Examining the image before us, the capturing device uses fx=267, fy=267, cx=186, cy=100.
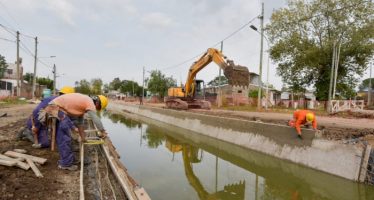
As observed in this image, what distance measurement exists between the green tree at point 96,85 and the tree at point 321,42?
6841cm

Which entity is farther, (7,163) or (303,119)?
(303,119)

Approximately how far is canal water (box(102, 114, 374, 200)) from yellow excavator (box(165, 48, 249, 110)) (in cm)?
522

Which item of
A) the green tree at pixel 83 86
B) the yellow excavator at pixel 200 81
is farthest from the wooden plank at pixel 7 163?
the green tree at pixel 83 86

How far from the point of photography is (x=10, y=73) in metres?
57.0

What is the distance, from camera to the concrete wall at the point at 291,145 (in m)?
6.45

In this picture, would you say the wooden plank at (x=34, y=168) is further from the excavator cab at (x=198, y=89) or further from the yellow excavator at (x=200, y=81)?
the excavator cab at (x=198, y=89)

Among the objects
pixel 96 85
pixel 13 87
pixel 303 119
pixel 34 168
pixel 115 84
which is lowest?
pixel 34 168

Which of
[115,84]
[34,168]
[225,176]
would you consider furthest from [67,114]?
[115,84]

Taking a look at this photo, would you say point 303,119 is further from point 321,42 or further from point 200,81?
point 321,42

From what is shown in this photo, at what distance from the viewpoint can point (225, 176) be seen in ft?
24.3

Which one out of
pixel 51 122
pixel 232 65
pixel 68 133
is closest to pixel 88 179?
pixel 68 133

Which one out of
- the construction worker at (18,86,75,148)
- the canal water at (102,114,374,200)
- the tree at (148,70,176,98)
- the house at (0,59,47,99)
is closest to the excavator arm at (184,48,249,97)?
the canal water at (102,114,374,200)

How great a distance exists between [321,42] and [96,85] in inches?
2999

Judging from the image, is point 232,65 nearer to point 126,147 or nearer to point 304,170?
point 126,147
